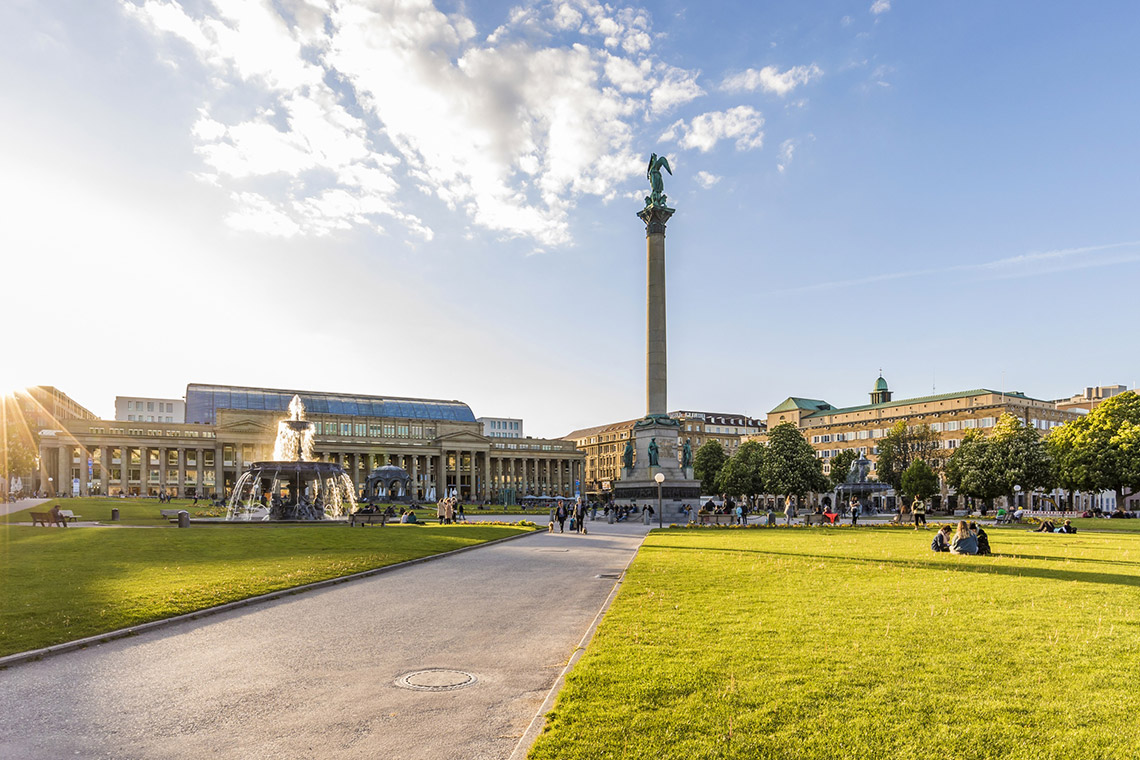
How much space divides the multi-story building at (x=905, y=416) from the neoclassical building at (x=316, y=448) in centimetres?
5565

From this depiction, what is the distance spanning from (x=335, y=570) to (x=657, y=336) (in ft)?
130

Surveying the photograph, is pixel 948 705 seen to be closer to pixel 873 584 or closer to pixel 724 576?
pixel 873 584

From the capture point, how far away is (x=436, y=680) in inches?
385

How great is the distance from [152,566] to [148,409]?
19689 cm

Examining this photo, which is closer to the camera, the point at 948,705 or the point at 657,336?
the point at 948,705

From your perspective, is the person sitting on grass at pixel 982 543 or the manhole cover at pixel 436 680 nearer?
the manhole cover at pixel 436 680

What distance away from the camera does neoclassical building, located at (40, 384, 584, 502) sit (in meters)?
135

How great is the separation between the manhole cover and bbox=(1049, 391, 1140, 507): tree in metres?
76.8

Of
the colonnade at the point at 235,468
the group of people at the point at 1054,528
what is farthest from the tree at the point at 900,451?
the group of people at the point at 1054,528

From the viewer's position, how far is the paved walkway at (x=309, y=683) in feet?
24.6

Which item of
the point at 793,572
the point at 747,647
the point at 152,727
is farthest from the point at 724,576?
the point at 152,727

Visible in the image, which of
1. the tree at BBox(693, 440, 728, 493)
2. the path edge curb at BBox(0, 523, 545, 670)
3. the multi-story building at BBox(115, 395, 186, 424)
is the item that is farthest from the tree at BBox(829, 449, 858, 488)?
the multi-story building at BBox(115, 395, 186, 424)

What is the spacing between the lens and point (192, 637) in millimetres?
12609

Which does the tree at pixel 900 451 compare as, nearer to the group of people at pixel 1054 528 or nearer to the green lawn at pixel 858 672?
the group of people at pixel 1054 528
